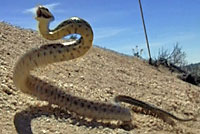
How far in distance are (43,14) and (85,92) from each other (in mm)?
2278

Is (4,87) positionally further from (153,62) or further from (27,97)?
(153,62)

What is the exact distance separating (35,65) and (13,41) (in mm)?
3827

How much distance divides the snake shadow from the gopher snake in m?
0.15

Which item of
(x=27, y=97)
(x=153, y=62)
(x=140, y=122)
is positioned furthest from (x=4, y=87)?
(x=153, y=62)

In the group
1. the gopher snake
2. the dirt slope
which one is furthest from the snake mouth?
the dirt slope

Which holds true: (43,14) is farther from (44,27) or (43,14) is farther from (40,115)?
(40,115)

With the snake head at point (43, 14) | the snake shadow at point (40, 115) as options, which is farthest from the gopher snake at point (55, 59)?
the snake shadow at point (40, 115)

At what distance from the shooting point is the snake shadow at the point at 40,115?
492 cm

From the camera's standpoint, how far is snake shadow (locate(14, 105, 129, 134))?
194 inches

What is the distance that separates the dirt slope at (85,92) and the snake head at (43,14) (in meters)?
1.23

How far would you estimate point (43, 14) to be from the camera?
5.38 m

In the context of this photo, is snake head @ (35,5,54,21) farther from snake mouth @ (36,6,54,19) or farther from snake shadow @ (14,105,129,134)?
snake shadow @ (14,105,129,134)

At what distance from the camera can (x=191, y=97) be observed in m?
10.2

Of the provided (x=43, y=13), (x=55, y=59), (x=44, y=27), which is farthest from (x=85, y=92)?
(x=43, y=13)
